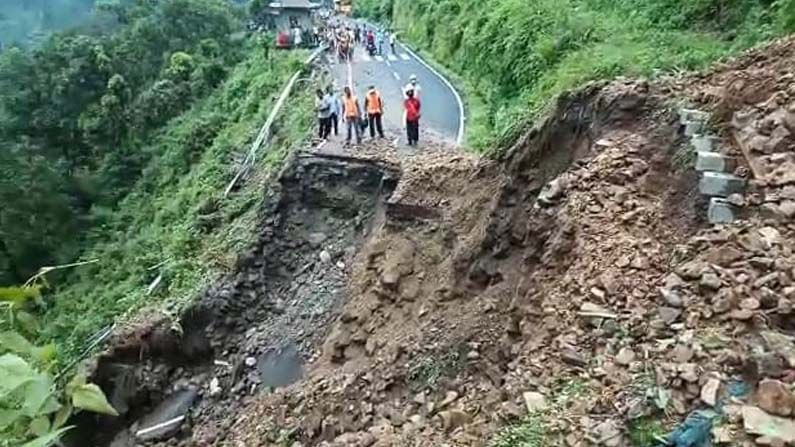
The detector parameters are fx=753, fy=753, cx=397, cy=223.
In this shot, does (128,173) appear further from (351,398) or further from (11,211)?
(351,398)

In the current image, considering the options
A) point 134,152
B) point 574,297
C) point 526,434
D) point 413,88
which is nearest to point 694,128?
point 574,297

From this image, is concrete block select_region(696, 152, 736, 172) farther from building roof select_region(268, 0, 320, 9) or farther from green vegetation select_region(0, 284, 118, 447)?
building roof select_region(268, 0, 320, 9)

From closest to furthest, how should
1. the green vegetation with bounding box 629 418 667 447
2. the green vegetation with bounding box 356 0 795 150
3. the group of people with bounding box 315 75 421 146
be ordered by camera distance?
the green vegetation with bounding box 629 418 667 447, the green vegetation with bounding box 356 0 795 150, the group of people with bounding box 315 75 421 146

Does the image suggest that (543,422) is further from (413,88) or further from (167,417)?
(413,88)

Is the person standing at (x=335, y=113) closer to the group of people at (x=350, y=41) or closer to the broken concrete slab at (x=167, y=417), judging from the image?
the broken concrete slab at (x=167, y=417)

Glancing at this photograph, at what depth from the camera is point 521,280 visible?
7.36m

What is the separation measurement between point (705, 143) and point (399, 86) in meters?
14.6

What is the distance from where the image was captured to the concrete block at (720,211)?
5.75 meters

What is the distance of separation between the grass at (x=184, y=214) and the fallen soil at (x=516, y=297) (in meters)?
1.36

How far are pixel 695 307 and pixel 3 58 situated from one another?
36.5 meters

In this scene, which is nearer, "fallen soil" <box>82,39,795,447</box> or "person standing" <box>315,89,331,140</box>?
"fallen soil" <box>82,39,795,447</box>

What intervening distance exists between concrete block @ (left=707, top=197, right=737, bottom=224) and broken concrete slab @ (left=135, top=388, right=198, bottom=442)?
7.54 m

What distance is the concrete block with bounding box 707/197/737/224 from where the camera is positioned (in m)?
5.75

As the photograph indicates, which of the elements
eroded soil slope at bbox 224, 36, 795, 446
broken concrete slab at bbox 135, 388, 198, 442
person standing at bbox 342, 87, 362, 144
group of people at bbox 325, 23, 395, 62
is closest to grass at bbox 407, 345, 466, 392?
eroded soil slope at bbox 224, 36, 795, 446
